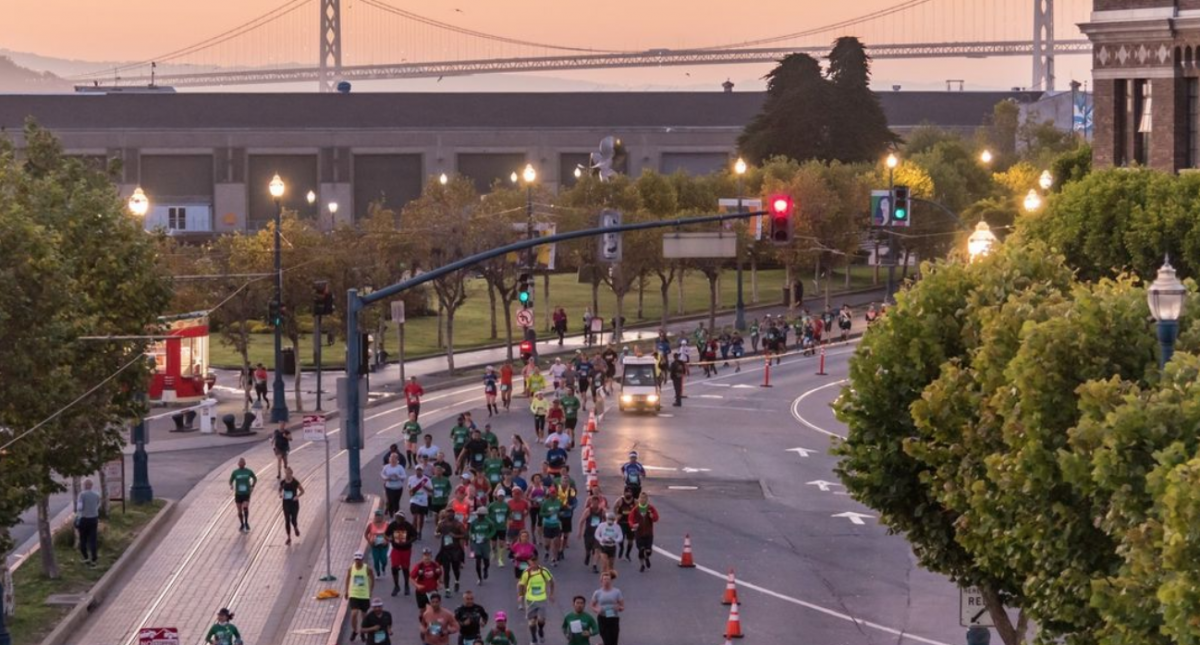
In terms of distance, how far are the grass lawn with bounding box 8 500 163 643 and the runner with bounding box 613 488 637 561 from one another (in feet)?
29.7

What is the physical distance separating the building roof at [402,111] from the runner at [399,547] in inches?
4261

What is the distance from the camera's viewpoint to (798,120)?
12106 cm

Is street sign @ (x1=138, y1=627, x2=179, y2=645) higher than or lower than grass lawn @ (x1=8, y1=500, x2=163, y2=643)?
higher

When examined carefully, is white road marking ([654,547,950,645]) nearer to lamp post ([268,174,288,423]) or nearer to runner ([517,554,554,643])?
runner ([517,554,554,643])

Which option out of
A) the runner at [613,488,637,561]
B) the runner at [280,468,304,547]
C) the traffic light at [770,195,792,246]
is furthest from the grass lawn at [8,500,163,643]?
the traffic light at [770,195,792,246]

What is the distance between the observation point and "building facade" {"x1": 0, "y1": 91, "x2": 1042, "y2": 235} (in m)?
137

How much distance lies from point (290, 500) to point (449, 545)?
19.4ft

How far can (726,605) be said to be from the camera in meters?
34.2

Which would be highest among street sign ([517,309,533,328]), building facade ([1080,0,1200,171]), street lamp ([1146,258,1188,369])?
building facade ([1080,0,1200,171])

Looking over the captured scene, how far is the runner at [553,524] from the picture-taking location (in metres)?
37.2

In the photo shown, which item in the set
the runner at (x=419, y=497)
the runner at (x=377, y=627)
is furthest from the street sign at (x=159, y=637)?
the runner at (x=419, y=497)

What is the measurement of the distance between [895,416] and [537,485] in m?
Answer: 13.3

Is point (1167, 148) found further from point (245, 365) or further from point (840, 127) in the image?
point (840, 127)

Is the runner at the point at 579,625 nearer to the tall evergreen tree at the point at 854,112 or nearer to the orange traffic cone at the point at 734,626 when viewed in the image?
the orange traffic cone at the point at 734,626
